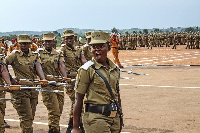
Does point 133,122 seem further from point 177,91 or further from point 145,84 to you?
point 145,84

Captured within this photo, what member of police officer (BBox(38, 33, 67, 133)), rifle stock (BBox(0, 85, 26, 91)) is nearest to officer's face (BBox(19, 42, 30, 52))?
police officer (BBox(38, 33, 67, 133))

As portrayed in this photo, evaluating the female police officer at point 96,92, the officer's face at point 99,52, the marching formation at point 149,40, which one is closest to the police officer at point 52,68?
the female police officer at point 96,92

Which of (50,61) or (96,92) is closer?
(96,92)

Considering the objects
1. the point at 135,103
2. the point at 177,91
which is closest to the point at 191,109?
the point at 135,103

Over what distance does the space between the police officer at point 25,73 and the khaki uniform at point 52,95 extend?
2.19ft

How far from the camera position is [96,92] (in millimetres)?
5164

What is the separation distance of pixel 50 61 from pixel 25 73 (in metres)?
1.19

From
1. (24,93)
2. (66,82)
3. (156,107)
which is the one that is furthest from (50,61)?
(156,107)

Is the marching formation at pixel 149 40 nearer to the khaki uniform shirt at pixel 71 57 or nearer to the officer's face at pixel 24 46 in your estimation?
the khaki uniform shirt at pixel 71 57

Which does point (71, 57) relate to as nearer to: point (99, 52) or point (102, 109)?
point (99, 52)

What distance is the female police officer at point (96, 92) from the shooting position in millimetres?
5098

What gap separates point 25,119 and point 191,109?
5572mm

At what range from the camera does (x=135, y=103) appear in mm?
13570

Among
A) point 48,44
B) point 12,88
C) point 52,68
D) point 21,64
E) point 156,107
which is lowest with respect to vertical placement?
point 156,107
